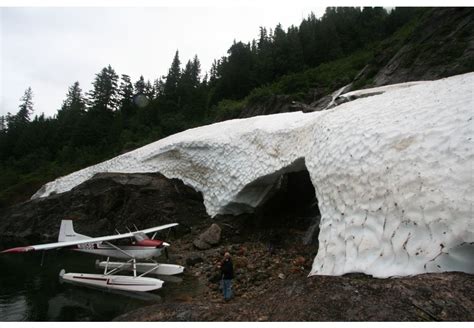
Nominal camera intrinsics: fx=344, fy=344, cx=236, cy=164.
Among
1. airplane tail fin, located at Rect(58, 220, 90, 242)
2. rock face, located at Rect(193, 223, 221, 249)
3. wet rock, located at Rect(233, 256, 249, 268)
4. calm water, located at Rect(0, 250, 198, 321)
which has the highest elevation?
airplane tail fin, located at Rect(58, 220, 90, 242)

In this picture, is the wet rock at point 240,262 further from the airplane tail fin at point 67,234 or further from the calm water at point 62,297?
the airplane tail fin at point 67,234

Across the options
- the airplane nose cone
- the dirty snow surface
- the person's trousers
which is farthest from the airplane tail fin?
the dirty snow surface

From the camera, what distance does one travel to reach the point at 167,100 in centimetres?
6625

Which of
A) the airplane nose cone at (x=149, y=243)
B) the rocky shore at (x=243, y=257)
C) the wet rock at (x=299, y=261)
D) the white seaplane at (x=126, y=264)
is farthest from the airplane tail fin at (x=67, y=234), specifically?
the wet rock at (x=299, y=261)

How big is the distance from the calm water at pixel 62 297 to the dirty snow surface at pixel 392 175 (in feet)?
18.2

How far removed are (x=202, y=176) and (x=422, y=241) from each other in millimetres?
14572

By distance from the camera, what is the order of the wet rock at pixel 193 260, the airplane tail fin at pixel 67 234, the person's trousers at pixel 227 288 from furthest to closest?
1. the airplane tail fin at pixel 67 234
2. the wet rock at pixel 193 260
3. the person's trousers at pixel 227 288

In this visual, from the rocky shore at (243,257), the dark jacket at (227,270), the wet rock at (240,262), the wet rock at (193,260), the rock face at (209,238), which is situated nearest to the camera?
the rocky shore at (243,257)

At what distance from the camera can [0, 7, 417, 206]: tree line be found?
186 ft

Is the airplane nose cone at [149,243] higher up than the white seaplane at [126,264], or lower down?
higher up

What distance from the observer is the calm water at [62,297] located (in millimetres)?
10617

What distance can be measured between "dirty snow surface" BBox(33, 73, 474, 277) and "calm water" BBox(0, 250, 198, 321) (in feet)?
18.2

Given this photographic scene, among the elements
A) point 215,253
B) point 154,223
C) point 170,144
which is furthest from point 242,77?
point 215,253

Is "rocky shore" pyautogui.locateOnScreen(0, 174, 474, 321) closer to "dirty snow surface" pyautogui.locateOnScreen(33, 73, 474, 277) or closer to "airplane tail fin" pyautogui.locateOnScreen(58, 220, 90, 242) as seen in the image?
"dirty snow surface" pyautogui.locateOnScreen(33, 73, 474, 277)
